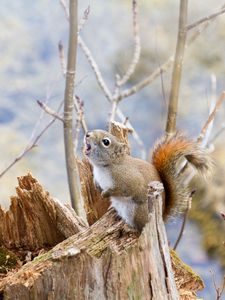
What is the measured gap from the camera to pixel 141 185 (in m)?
1.43

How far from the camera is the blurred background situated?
2.79 meters

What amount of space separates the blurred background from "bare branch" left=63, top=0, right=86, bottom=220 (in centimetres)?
87

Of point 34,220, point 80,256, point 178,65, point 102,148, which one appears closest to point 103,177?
point 102,148

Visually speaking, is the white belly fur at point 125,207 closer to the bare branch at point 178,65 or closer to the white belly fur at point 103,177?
the white belly fur at point 103,177

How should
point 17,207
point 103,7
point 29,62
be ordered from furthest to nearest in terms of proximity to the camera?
point 103,7
point 29,62
point 17,207

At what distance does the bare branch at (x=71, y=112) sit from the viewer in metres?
1.65

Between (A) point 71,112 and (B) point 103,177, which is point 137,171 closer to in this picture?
(B) point 103,177

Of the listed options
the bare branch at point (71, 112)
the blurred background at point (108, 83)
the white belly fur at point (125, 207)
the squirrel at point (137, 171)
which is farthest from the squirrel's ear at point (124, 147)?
the blurred background at point (108, 83)

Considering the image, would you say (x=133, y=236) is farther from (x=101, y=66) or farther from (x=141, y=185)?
(x=101, y=66)

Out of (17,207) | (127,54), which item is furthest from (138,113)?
(17,207)

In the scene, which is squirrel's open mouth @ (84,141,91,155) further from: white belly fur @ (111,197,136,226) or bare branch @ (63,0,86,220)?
bare branch @ (63,0,86,220)

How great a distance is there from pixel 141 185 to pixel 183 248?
1.43 meters

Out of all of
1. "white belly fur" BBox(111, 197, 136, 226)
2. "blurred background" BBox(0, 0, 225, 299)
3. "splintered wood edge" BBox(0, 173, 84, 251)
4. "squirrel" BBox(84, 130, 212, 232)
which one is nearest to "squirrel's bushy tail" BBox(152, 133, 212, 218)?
"squirrel" BBox(84, 130, 212, 232)

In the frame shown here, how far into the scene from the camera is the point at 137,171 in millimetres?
1449
